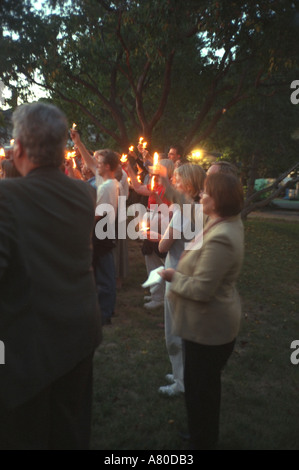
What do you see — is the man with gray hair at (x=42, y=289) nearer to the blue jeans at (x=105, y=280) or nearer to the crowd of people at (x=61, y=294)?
the crowd of people at (x=61, y=294)

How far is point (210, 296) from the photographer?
262 cm

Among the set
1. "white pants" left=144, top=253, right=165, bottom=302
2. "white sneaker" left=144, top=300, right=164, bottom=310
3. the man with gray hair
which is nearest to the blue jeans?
"white sneaker" left=144, top=300, right=164, bottom=310

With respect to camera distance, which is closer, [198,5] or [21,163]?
[21,163]

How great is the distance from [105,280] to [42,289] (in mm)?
3419

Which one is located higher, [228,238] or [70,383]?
[228,238]

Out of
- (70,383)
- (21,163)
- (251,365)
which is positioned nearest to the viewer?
(21,163)

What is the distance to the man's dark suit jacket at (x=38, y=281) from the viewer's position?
1.83 metres

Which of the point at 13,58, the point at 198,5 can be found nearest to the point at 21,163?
the point at 198,5

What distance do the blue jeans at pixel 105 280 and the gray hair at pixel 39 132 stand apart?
11.0 ft

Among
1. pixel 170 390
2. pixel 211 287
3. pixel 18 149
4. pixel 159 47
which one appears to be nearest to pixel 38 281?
pixel 18 149

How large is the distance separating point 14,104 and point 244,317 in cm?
1315

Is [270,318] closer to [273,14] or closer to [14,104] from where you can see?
[273,14]

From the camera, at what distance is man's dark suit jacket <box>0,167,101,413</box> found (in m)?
1.83
